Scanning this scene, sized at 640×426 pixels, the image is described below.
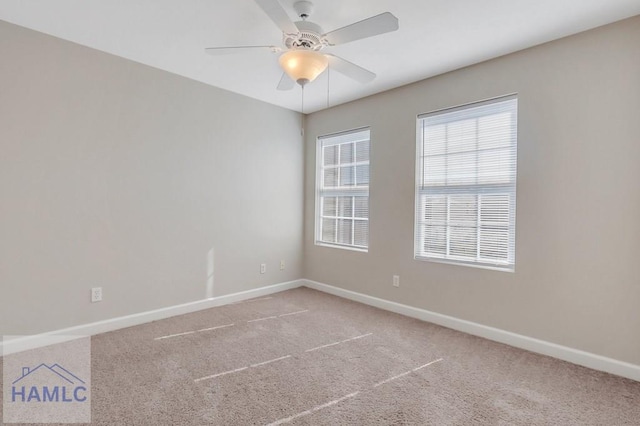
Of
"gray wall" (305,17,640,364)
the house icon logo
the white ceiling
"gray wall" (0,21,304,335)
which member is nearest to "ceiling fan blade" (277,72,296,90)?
the white ceiling

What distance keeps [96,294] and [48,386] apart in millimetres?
945

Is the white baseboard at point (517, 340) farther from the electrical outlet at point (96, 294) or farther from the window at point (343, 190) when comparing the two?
the electrical outlet at point (96, 294)

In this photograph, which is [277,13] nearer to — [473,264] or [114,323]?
[473,264]

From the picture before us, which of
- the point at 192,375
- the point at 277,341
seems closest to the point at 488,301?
the point at 277,341

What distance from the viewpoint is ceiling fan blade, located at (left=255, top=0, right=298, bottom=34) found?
172 cm

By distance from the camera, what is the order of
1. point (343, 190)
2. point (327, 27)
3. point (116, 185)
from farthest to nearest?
point (343, 190)
point (116, 185)
point (327, 27)

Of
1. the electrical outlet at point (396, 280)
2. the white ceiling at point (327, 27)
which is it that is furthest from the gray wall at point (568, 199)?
the electrical outlet at point (396, 280)

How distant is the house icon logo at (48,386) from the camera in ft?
6.37

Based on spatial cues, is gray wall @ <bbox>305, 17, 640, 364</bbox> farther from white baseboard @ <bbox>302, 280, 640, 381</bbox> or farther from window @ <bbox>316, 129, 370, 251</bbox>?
window @ <bbox>316, 129, 370, 251</bbox>

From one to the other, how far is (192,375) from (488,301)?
8.30ft

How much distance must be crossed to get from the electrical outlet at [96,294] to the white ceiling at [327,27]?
2123 mm

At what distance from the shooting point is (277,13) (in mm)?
1801

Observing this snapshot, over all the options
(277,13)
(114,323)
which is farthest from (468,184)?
(114,323)

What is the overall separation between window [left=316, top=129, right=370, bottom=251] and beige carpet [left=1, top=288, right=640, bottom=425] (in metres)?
1.35
